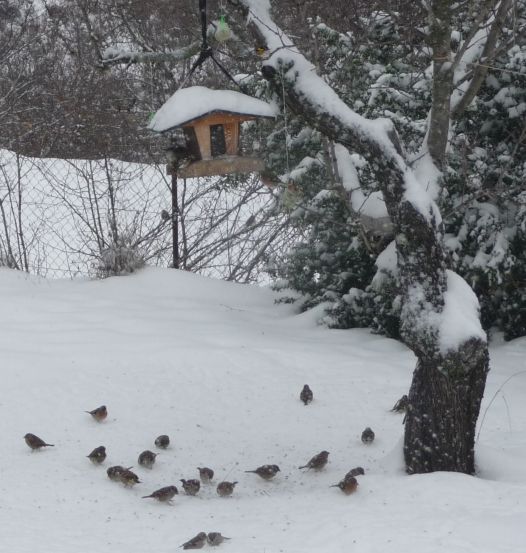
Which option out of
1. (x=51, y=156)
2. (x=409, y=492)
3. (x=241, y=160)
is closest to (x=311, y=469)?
(x=409, y=492)

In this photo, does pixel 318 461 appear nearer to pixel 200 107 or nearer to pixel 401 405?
pixel 401 405

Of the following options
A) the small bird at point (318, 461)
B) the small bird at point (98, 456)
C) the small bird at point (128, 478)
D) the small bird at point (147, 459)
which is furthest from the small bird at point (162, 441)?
the small bird at point (318, 461)

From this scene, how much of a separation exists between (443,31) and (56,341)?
380 cm

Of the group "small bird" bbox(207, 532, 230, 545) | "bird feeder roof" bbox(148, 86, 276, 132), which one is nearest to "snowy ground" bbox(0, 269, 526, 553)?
"small bird" bbox(207, 532, 230, 545)

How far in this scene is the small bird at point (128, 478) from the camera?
4840mm

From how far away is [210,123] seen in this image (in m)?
5.35

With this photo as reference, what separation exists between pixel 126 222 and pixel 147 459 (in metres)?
4.24

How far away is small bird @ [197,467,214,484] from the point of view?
4984mm

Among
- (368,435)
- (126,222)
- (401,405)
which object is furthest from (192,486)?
(126,222)

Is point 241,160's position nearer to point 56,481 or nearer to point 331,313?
point 56,481

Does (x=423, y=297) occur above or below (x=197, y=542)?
above

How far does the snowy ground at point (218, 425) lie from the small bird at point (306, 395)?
6 cm

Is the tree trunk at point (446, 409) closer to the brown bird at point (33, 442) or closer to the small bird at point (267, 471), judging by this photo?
the small bird at point (267, 471)

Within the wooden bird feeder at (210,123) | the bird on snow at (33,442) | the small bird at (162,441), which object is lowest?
the small bird at (162,441)
